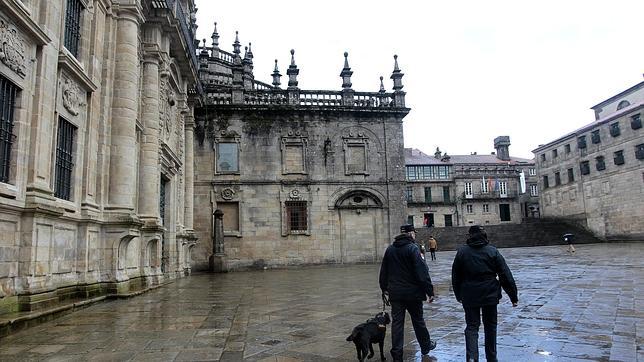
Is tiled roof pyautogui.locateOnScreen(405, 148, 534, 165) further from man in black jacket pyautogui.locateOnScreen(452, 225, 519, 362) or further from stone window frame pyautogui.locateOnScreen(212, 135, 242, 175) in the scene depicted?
man in black jacket pyautogui.locateOnScreen(452, 225, 519, 362)

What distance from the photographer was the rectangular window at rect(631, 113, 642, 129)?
4009 centimetres

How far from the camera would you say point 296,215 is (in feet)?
81.3

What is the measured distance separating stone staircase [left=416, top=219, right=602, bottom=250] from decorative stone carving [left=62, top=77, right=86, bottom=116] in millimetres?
37295

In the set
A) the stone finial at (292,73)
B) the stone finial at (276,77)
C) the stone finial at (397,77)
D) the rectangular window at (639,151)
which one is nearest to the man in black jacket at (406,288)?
the stone finial at (292,73)

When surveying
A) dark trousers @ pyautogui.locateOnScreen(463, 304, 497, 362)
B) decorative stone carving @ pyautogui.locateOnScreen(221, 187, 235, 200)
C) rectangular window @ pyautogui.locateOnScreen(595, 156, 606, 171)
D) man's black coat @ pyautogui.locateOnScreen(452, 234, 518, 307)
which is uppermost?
rectangular window @ pyautogui.locateOnScreen(595, 156, 606, 171)

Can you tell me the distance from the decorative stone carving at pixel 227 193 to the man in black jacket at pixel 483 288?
20234 millimetres

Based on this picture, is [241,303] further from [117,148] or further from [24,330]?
[117,148]

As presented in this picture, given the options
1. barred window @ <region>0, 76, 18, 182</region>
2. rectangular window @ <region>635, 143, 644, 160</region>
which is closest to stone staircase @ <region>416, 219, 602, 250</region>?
rectangular window @ <region>635, 143, 644, 160</region>

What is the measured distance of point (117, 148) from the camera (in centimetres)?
1179

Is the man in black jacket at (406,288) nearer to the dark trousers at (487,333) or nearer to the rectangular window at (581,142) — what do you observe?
the dark trousers at (487,333)

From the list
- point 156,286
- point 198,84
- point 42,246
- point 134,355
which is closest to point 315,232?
point 198,84

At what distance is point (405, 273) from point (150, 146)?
11.2m

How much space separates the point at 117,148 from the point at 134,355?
7.59 metres

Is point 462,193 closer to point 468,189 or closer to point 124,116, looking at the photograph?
point 468,189
